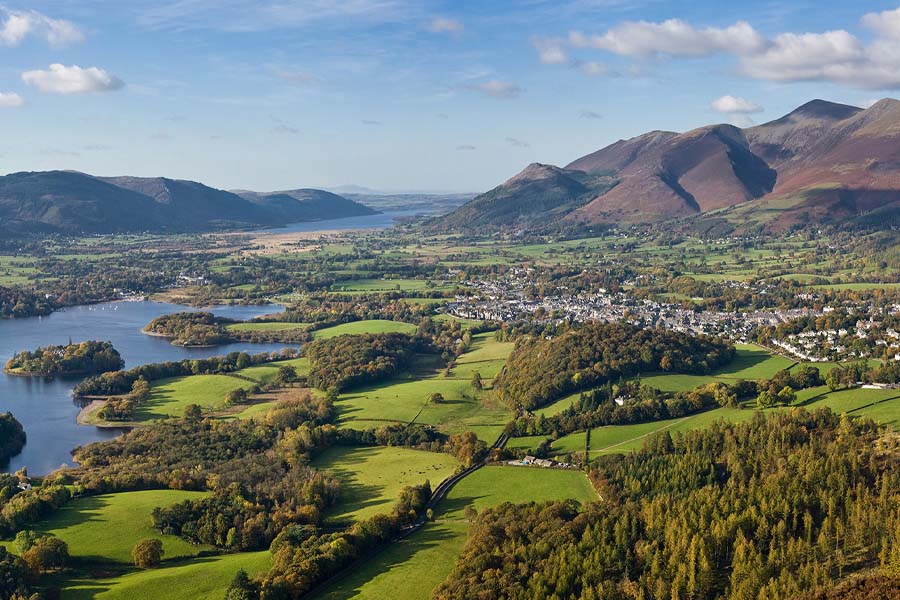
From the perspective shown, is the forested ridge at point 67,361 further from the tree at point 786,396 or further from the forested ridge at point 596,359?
the tree at point 786,396

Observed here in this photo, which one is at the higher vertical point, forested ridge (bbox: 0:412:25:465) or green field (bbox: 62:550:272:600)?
forested ridge (bbox: 0:412:25:465)

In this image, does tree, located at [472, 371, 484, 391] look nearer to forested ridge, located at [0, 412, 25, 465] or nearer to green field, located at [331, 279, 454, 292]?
forested ridge, located at [0, 412, 25, 465]

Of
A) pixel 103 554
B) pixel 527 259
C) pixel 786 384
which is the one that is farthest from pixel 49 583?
pixel 527 259

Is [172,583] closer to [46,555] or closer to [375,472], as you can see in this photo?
[46,555]

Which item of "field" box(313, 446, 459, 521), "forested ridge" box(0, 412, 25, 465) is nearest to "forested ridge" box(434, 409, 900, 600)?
"field" box(313, 446, 459, 521)

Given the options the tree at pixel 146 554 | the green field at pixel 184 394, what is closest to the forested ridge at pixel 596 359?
the green field at pixel 184 394

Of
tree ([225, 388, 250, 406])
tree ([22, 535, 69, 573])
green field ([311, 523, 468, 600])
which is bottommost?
green field ([311, 523, 468, 600])
